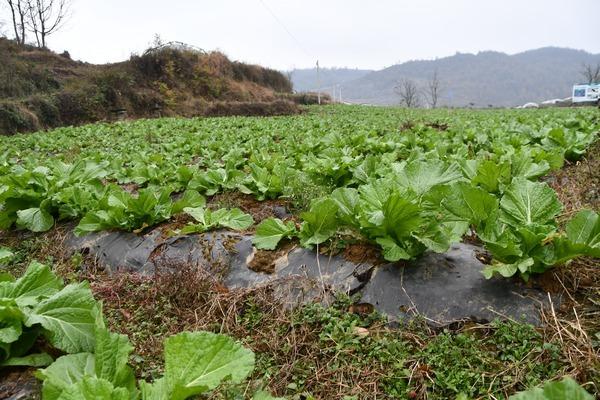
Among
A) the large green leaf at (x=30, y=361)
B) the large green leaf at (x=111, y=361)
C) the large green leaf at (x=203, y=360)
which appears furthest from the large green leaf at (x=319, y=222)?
the large green leaf at (x=30, y=361)

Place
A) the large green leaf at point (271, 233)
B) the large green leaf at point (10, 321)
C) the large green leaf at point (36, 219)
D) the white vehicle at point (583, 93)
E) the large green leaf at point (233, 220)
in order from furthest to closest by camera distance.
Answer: the white vehicle at point (583, 93), the large green leaf at point (36, 219), the large green leaf at point (233, 220), the large green leaf at point (271, 233), the large green leaf at point (10, 321)

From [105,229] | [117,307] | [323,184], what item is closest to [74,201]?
[105,229]

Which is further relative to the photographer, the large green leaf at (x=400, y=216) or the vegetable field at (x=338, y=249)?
the large green leaf at (x=400, y=216)

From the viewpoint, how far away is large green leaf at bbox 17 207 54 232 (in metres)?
3.95

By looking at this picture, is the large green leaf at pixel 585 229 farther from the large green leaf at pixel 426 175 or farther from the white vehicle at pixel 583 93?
the white vehicle at pixel 583 93

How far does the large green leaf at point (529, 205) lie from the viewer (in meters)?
2.23

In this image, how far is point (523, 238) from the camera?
6.68 ft

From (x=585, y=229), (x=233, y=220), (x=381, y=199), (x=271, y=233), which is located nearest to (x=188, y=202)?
Result: (x=233, y=220)

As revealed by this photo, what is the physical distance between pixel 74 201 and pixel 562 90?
7682 inches

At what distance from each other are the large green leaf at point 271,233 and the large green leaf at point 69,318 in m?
1.10

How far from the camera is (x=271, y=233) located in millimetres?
2898

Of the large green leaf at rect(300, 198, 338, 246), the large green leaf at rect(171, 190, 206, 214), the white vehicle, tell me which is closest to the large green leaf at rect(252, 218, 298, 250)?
the large green leaf at rect(300, 198, 338, 246)

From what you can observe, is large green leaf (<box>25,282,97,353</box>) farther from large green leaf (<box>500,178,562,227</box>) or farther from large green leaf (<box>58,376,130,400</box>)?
large green leaf (<box>500,178,562,227</box>)

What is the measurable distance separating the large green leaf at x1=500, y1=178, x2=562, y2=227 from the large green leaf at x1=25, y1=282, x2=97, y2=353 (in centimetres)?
200
